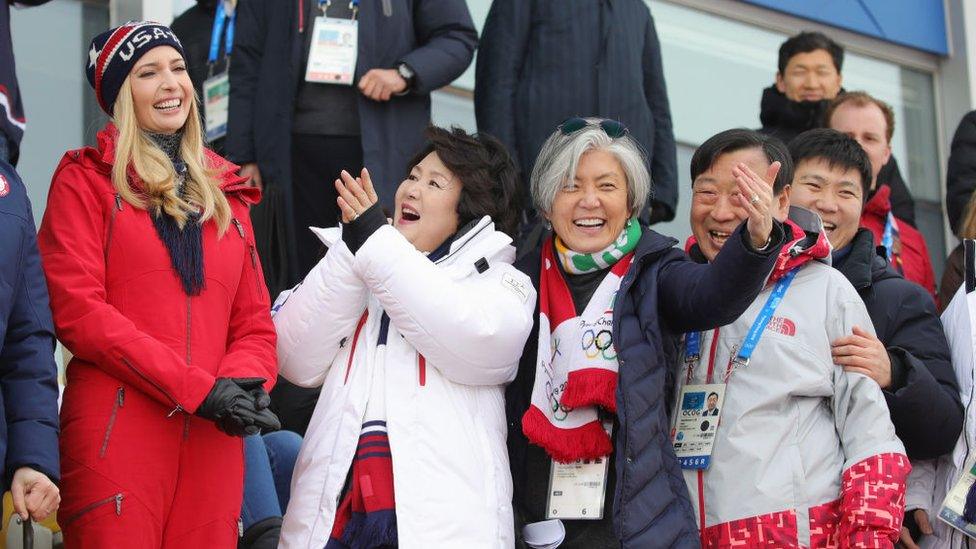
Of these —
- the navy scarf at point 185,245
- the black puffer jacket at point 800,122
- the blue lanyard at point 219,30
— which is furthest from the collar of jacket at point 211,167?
the black puffer jacket at point 800,122

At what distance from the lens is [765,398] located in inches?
157

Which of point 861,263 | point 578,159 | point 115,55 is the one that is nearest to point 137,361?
point 115,55

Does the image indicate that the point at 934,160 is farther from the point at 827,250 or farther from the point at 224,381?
the point at 224,381

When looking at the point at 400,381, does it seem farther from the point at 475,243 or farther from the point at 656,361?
the point at 656,361

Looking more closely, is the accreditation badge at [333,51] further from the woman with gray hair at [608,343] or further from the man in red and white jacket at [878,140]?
the man in red and white jacket at [878,140]

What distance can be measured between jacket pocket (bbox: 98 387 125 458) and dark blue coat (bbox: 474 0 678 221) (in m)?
2.59

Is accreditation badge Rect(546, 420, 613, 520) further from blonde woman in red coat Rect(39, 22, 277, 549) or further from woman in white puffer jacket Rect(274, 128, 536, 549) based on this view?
blonde woman in red coat Rect(39, 22, 277, 549)

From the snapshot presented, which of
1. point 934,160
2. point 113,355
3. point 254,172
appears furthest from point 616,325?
point 934,160

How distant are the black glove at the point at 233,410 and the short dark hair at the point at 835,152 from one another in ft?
6.98

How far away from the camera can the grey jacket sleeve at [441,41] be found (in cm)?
572

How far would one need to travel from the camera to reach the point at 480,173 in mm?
4523

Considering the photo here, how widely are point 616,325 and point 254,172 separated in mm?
2216

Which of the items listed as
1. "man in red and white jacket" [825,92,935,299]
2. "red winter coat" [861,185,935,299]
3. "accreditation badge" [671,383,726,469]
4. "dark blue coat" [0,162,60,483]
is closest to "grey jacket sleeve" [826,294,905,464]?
"accreditation badge" [671,383,726,469]

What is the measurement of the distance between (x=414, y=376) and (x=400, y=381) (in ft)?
0.13
